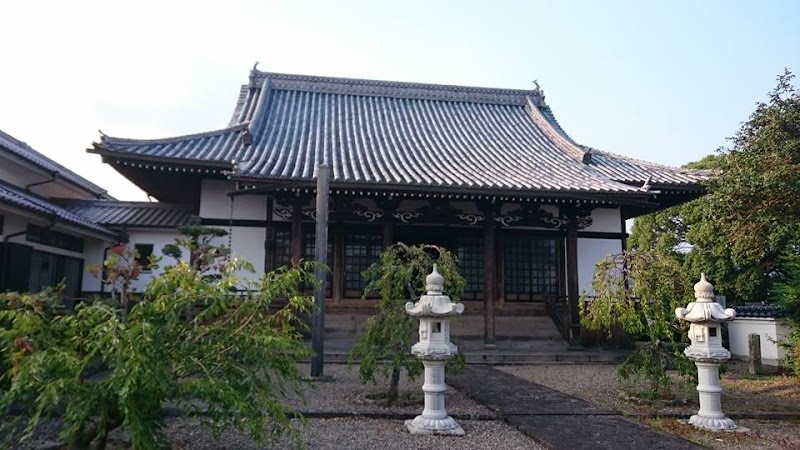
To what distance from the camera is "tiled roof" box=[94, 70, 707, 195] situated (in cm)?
1305

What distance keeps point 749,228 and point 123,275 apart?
11811mm

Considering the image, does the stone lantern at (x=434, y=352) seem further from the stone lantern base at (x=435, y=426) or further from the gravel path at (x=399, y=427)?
the gravel path at (x=399, y=427)

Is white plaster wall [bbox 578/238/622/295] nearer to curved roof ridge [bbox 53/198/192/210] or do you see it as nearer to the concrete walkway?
the concrete walkway

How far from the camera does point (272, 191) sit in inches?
492

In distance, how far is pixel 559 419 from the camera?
22.3ft

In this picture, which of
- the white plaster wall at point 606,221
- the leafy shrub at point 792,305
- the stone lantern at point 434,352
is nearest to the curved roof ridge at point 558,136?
the white plaster wall at point 606,221

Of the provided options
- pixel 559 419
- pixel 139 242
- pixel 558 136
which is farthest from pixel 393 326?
pixel 558 136

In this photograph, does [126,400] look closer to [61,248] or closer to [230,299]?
[230,299]

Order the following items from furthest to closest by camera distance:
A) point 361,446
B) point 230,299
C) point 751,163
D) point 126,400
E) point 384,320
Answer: point 751,163 < point 384,320 < point 361,446 < point 230,299 < point 126,400

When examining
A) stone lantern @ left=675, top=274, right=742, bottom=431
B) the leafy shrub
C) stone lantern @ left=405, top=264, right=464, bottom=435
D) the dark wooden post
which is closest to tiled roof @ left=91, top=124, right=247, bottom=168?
the dark wooden post

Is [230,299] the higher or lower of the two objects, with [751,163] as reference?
lower

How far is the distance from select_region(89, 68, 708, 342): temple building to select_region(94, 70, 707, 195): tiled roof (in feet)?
0.20

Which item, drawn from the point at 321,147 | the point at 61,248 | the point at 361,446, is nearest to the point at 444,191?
the point at 321,147

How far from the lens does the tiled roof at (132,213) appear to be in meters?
→ 14.3
